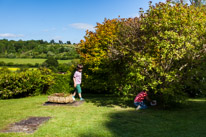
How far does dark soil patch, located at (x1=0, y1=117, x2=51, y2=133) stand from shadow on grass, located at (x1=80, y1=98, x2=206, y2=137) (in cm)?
170

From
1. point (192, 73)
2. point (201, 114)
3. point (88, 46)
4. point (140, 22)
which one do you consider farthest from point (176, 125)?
point (88, 46)

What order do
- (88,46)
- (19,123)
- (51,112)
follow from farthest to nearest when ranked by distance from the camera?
1. (88,46)
2. (51,112)
3. (19,123)

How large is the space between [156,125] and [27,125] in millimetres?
4307

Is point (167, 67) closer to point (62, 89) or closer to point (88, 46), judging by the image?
point (88, 46)

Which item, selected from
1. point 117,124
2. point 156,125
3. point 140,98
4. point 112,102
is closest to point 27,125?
point 117,124

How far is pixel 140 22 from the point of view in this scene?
1061 centimetres

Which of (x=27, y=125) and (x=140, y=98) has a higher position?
(x=140, y=98)

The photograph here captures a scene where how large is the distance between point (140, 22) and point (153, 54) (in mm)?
1789

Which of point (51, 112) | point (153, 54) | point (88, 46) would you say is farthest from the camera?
point (88, 46)

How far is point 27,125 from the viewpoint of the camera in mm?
6621

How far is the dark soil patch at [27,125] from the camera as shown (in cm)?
609

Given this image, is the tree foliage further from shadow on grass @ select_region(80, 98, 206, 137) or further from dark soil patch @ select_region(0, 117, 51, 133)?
dark soil patch @ select_region(0, 117, 51, 133)

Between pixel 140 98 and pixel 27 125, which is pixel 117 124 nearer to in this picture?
pixel 27 125

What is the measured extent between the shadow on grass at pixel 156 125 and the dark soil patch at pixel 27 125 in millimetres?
1696
